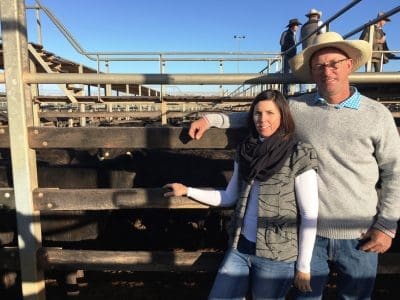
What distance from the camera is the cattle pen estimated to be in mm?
2445

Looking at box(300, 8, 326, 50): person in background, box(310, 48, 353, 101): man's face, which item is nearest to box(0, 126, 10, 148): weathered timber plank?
box(310, 48, 353, 101): man's face

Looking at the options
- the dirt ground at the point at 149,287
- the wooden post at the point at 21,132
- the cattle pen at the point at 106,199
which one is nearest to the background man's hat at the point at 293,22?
the cattle pen at the point at 106,199

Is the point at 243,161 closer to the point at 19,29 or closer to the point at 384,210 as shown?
the point at 384,210

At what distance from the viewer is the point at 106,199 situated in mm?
2539

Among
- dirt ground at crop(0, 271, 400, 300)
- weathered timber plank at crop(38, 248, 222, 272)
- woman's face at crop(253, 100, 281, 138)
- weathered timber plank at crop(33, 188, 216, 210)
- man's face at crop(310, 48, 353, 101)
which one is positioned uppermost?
man's face at crop(310, 48, 353, 101)

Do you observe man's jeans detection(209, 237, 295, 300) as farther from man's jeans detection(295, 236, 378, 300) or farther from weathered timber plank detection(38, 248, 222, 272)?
weathered timber plank detection(38, 248, 222, 272)

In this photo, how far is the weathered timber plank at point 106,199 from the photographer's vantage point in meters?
2.53

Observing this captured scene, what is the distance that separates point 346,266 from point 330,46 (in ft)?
3.92

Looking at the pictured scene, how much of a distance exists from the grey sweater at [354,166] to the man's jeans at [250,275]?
0.32 metres

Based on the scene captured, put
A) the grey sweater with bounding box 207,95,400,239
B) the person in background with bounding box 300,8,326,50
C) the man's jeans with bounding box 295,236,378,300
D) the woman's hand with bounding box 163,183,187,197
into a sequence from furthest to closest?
the person in background with bounding box 300,8,326,50 < the woman's hand with bounding box 163,183,187,197 < the man's jeans with bounding box 295,236,378,300 < the grey sweater with bounding box 207,95,400,239

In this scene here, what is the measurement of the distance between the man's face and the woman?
0.23 metres

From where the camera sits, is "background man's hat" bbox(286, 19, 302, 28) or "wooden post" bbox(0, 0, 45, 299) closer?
"wooden post" bbox(0, 0, 45, 299)

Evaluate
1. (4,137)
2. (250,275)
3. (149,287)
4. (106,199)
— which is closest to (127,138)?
(106,199)

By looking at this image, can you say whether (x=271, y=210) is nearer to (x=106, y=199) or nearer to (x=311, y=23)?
(x=106, y=199)
